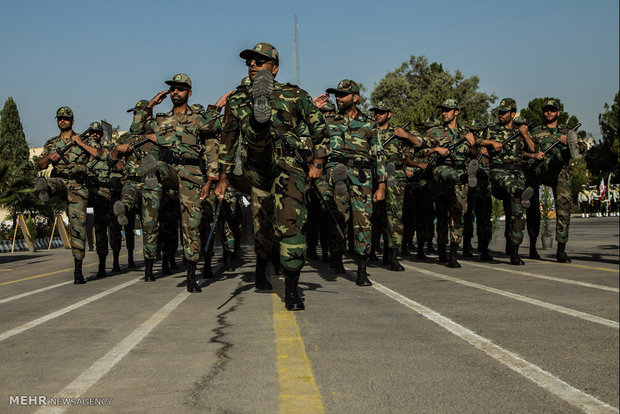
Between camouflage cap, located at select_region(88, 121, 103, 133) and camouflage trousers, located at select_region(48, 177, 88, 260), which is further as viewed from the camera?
camouflage cap, located at select_region(88, 121, 103, 133)

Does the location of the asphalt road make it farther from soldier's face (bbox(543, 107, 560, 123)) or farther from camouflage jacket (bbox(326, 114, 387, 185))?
soldier's face (bbox(543, 107, 560, 123))

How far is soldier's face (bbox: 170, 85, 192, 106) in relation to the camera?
9.77m

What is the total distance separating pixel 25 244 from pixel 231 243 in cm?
1981

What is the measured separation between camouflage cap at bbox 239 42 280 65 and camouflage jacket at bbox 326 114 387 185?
2937 millimetres

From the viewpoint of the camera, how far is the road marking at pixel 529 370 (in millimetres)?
3422

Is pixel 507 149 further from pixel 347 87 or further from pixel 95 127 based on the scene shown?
pixel 95 127

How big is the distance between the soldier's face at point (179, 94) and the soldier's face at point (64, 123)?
2174 millimetres

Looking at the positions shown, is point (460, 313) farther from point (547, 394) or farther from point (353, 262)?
point (353, 262)

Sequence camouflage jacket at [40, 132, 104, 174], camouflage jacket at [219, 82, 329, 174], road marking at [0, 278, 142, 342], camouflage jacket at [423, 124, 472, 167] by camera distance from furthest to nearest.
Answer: camouflage jacket at [423, 124, 472, 167]
camouflage jacket at [40, 132, 104, 174]
camouflage jacket at [219, 82, 329, 174]
road marking at [0, 278, 142, 342]

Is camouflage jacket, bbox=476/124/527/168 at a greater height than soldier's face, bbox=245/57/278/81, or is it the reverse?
soldier's face, bbox=245/57/278/81

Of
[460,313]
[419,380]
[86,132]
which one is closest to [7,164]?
[86,132]

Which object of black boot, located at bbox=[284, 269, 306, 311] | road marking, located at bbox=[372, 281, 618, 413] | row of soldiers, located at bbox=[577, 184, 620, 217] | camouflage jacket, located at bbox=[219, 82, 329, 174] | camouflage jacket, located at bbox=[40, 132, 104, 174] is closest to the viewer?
road marking, located at bbox=[372, 281, 618, 413]

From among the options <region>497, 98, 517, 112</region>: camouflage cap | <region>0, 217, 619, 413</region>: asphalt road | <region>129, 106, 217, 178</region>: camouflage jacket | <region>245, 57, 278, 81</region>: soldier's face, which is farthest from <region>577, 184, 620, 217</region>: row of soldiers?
<region>245, 57, 278, 81</region>: soldier's face

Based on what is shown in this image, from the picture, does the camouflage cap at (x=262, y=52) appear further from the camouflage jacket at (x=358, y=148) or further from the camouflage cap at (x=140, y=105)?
the camouflage cap at (x=140, y=105)
